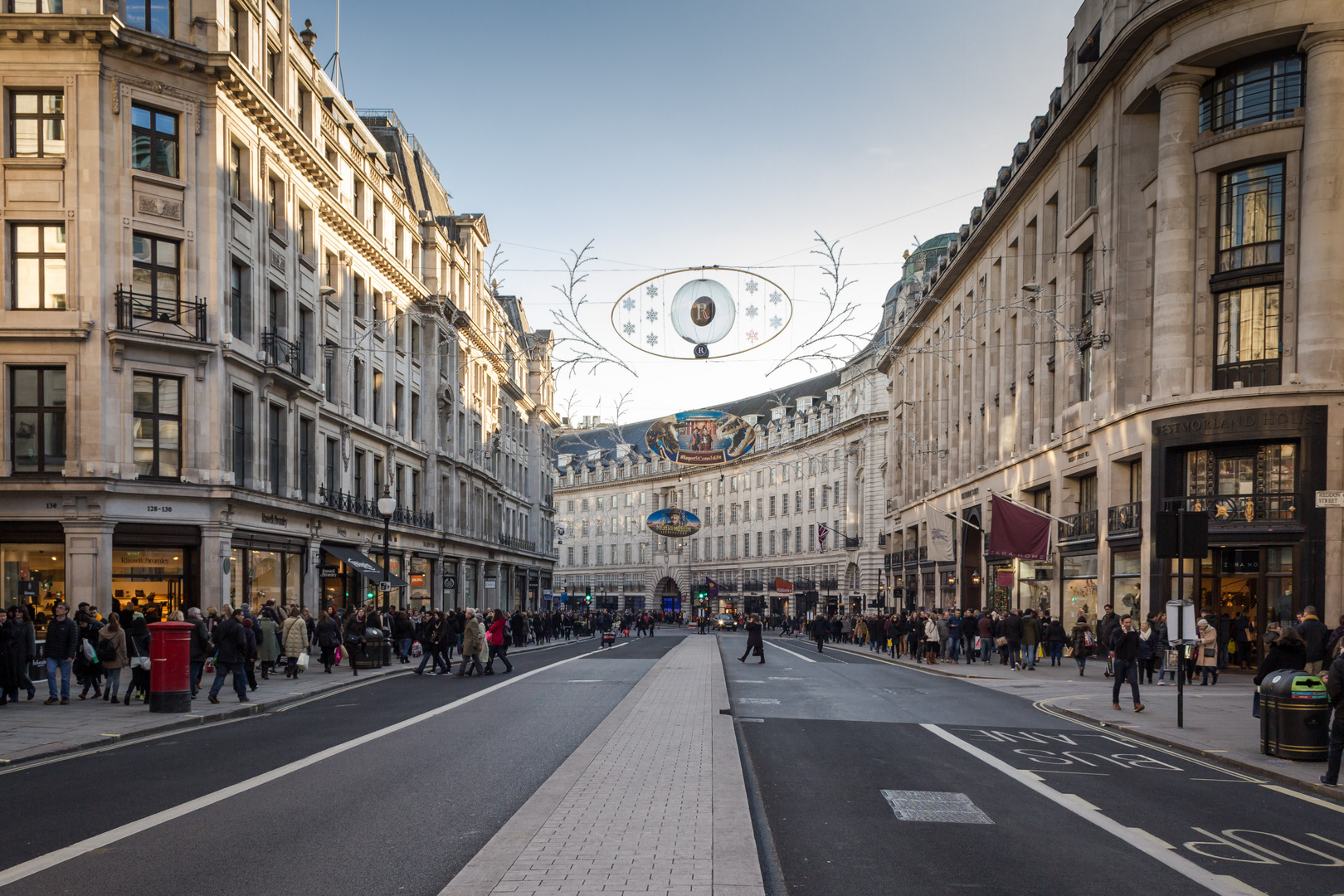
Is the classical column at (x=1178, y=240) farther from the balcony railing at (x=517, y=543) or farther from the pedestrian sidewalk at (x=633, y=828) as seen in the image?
the balcony railing at (x=517, y=543)

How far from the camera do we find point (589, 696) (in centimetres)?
2109

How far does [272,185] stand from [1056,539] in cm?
2895

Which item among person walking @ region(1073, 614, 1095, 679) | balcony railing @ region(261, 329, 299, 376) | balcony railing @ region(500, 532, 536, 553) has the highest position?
balcony railing @ region(261, 329, 299, 376)

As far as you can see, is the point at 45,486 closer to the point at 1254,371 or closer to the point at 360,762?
the point at 360,762

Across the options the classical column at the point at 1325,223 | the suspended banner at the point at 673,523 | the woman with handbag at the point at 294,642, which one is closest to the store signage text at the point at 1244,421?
the classical column at the point at 1325,223

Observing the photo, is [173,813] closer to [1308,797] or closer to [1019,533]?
[1308,797]

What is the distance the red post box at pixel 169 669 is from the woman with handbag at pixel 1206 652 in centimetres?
2129

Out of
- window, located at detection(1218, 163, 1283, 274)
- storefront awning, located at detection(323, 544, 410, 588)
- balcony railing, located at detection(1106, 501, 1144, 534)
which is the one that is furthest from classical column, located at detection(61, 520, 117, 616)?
window, located at detection(1218, 163, 1283, 274)

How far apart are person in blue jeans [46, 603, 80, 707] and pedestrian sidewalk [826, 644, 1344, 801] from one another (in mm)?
17396

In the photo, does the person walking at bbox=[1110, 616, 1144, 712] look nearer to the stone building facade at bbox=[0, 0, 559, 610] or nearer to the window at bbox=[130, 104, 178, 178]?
the stone building facade at bbox=[0, 0, 559, 610]

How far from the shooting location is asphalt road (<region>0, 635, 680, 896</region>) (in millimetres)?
7543

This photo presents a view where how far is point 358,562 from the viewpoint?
128ft

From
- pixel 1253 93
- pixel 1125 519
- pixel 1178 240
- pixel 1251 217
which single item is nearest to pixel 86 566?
Result: pixel 1125 519

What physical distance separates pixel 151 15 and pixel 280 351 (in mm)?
10151
